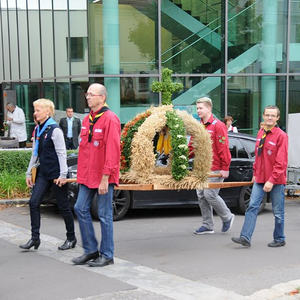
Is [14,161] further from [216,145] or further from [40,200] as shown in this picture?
[216,145]

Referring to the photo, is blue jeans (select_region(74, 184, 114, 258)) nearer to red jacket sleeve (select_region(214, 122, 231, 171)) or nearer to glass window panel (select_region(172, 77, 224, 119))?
red jacket sleeve (select_region(214, 122, 231, 171))

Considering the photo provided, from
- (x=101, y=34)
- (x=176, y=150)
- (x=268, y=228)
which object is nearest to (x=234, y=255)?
(x=176, y=150)

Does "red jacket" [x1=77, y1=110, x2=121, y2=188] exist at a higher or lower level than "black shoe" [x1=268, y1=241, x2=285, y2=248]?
higher

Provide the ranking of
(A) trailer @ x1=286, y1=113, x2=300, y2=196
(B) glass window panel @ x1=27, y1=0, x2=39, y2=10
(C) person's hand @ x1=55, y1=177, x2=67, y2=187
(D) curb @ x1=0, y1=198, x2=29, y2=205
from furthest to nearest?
(B) glass window panel @ x1=27, y1=0, x2=39, y2=10, (A) trailer @ x1=286, y1=113, x2=300, y2=196, (D) curb @ x1=0, y1=198, x2=29, y2=205, (C) person's hand @ x1=55, y1=177, x2=67, y2=187

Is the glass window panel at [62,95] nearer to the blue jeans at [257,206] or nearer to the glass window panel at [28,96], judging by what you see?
the glass window panel at [28,96]

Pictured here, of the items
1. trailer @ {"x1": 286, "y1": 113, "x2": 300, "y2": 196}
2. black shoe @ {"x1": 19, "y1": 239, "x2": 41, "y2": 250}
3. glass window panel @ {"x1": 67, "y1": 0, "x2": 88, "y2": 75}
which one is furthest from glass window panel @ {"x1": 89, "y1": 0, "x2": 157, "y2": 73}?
black shoe @ {"x1": 19, "y1": 239, "x2": 41, "y2": 250}

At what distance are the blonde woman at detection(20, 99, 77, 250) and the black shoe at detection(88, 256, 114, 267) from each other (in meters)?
0.87

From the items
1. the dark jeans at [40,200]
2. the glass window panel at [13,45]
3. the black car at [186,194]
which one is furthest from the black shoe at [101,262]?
the glass window panel at [13,45]

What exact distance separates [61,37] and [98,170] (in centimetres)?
1207

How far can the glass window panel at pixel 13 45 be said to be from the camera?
21753mm

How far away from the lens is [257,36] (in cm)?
1681

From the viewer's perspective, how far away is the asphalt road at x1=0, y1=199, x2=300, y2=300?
5.27m

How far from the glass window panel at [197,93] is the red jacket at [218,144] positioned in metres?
8.47

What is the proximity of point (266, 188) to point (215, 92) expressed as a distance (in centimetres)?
996
